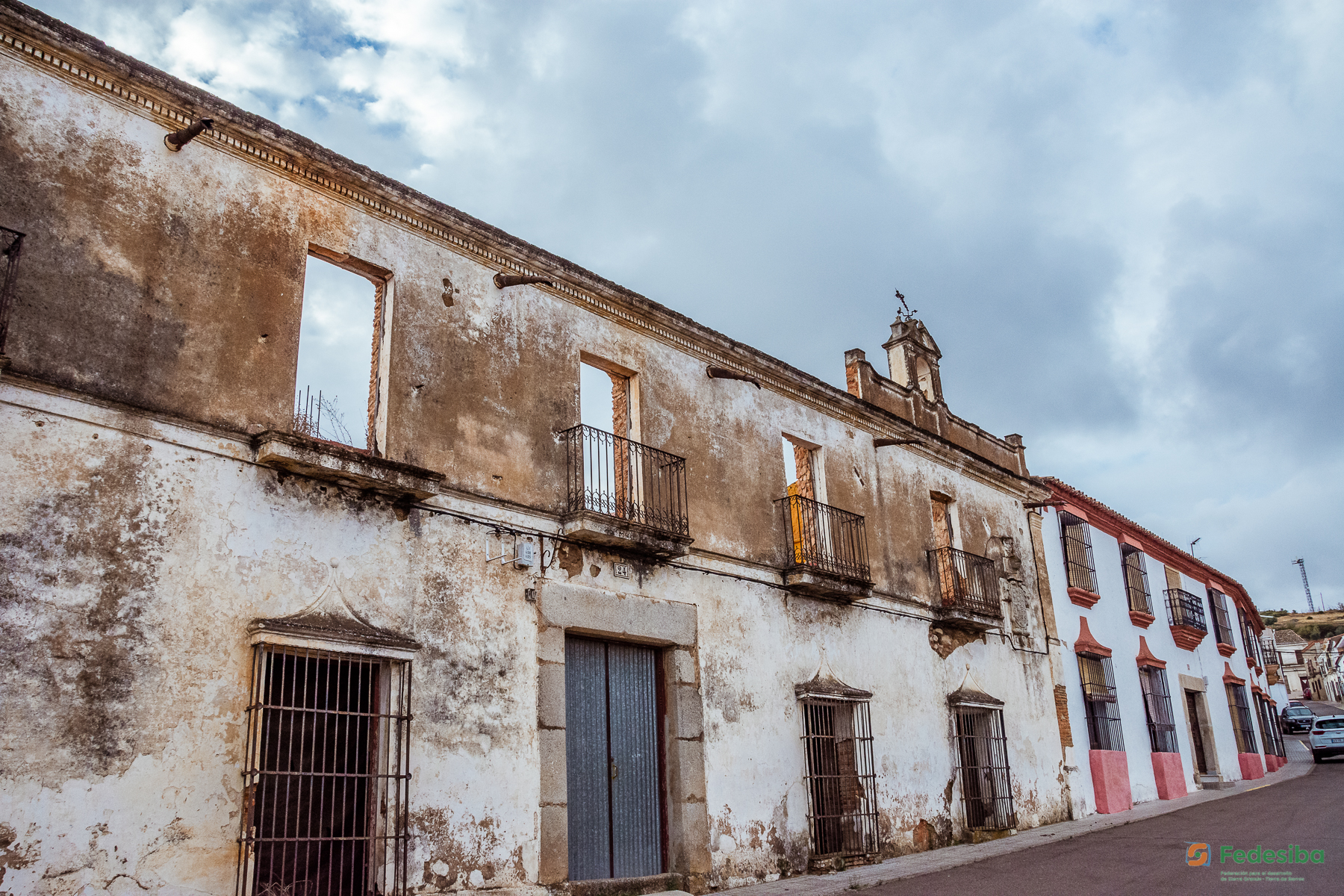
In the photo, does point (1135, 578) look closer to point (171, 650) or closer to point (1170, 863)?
point (1170, 863)

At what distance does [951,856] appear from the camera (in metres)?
11.4

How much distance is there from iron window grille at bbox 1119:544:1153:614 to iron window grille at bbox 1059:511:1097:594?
68.9 inches

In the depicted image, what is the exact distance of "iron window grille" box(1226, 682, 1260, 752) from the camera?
76.9 feet

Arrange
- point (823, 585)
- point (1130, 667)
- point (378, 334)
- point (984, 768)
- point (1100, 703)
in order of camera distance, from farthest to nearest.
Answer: point (1130, 667), point (1100, 703), point (984, 768), point (823, 585), point (378, 334)

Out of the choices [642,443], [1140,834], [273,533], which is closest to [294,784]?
[273,533]

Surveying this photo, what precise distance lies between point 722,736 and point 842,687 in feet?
7.06

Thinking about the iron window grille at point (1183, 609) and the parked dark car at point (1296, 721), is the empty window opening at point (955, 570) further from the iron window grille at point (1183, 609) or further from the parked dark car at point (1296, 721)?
the parked dark car at point (1296, 721)

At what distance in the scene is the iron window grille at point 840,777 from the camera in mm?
10914

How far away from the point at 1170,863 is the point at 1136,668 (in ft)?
31.6

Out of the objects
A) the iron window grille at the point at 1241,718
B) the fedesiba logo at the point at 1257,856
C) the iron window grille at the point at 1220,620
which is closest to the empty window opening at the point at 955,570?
the fedesiba logo at the point at 1257,856

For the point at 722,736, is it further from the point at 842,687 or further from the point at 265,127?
the point at 265,127

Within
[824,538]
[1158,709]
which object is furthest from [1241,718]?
[824,538]

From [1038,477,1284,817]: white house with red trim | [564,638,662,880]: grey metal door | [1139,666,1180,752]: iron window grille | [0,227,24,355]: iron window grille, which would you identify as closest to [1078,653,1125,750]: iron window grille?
[1038,477,1284,817]: white house with red trim

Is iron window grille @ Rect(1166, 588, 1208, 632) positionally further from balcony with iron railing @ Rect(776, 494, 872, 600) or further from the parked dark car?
the parked dark car
